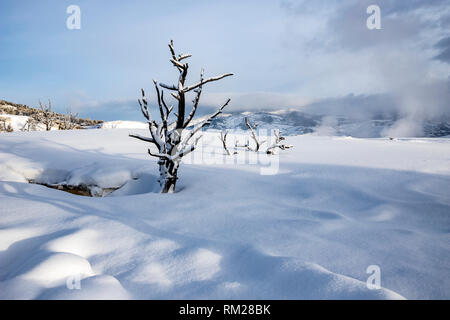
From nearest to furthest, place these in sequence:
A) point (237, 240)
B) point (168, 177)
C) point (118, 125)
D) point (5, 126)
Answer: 1. point (237, 240)
2. point (168, 177)
3. point (5, 126)
4. point (118, 125)

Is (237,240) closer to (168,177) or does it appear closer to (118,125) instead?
(168,177)

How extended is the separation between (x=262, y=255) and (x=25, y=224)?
87.6 inches

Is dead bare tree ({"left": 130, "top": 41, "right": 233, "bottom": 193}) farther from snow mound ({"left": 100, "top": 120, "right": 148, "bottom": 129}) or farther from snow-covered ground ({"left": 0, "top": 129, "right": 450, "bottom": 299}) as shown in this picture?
snow mound ({"left": 100, "top": 120, "right": 148, "bottom": 129})

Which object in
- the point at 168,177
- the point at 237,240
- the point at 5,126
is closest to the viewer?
the point at 237,240

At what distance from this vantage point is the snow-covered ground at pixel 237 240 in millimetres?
1395

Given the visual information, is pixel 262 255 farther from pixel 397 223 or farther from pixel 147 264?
pixel 397 223

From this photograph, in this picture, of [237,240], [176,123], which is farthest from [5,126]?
[237,240]

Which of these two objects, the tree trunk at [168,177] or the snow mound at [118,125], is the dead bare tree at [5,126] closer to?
the snow mound at [118,125]

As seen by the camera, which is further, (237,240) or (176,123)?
(176,123)

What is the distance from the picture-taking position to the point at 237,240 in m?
2.08

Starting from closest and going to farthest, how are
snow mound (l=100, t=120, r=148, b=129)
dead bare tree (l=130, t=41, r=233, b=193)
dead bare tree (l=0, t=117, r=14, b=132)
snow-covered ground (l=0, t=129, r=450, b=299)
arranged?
snow-covered ground (l=0, t=129, r=450, b=299) < dead bare tree (l=130, t=41, r=233, b=193) < dead bare tree (l=0, t=117, r=14, b=132) < snow mound (l=100, t=120, r=148, b=129)

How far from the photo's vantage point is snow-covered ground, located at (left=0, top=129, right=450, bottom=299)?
1.39 meters

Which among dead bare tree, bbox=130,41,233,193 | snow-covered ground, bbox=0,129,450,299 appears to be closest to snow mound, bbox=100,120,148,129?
dead bare tree, bbox=130,41,233,193

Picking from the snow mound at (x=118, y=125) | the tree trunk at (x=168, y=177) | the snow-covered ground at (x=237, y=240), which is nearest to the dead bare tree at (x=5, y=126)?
the snow mound at (x=118, y=125)
